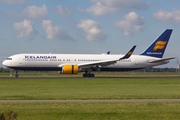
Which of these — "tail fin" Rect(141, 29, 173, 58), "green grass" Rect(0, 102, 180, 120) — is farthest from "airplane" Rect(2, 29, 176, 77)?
"green grass" Rect(0, 102, 180, 120)

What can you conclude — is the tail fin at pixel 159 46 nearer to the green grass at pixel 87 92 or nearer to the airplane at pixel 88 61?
the airplane at pixel 88 61

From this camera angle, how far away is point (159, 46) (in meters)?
49.1

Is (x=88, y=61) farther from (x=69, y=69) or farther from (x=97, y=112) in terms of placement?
(x=97, y=112)

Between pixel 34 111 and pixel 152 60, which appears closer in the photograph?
pixel 34 111

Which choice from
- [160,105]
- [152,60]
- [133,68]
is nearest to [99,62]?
[133,68]

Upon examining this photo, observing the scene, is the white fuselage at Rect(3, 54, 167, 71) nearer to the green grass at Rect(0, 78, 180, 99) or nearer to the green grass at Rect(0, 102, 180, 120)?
the green grass at Rect(0, 78, 180, 99)

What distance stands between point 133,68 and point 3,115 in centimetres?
4241

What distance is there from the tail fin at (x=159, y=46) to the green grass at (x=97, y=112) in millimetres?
37578

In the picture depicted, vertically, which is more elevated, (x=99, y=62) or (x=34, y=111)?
(x=99, y=62)

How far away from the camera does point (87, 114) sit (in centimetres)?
1064

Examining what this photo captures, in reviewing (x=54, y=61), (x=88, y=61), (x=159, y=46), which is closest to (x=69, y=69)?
(x=54, y=61)

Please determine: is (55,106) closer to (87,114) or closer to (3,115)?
(87,114)

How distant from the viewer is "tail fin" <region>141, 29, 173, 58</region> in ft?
160

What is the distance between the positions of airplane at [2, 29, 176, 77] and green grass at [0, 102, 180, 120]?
29526 millimetres
